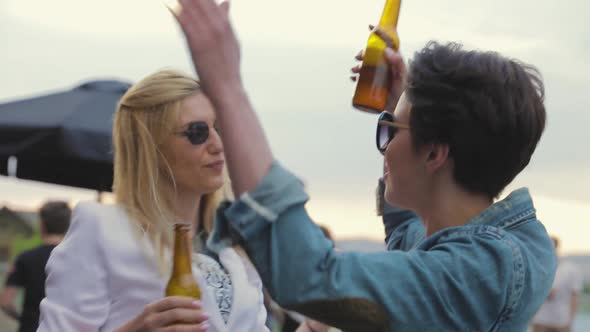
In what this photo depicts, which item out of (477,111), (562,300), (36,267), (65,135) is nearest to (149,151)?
(477,111)

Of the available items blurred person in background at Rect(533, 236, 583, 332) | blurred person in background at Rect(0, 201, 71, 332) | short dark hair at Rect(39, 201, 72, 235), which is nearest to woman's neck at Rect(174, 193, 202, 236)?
blurred person in background at Rect(0, 201, 71, 332)

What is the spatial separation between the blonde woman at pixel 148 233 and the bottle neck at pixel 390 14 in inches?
28.1

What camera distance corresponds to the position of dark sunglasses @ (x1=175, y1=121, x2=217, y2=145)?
290 cm

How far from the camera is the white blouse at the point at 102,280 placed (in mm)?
2631

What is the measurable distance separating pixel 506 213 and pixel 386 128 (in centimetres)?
28

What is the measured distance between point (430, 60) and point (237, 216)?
0.57m

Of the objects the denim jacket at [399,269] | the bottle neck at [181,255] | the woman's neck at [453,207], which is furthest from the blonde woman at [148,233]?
the denim jacket at [399,269]

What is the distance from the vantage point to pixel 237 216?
146 cm

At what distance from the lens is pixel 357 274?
1537 mm

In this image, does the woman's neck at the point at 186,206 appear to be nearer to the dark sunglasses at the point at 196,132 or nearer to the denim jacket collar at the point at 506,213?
the dark sunglasses at the point at 196,132

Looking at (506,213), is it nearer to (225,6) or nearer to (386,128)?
(386,128)

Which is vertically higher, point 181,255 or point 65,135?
point 181,255

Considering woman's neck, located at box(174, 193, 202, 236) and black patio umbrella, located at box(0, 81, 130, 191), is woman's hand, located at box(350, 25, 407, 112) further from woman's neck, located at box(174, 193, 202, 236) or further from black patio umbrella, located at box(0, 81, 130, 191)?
black patio umbrella, located at box(0, 81, 130, 191)

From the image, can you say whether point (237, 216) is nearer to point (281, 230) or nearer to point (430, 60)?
point (281, 230)
